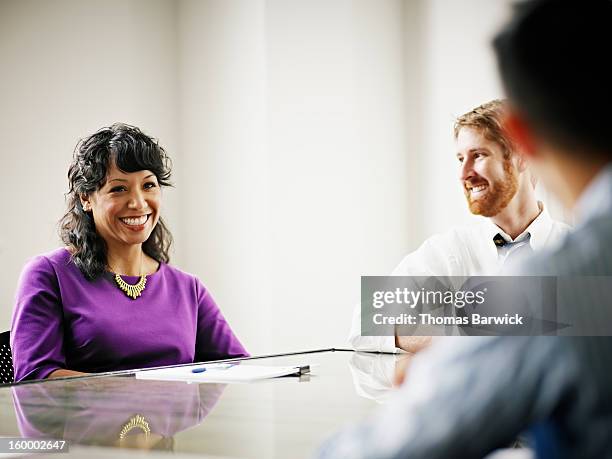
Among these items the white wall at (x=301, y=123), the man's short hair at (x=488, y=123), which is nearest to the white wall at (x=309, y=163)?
the white wall at (x=301, y=123)

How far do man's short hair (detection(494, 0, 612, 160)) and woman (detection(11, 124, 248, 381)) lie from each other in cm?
175

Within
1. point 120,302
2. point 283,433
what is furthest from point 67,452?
point 120,302

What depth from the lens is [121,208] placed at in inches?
93.3

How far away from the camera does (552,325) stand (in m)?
0.49

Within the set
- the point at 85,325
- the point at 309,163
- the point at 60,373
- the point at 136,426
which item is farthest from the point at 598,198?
the point at 309,163

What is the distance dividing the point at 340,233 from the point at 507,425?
385 cm

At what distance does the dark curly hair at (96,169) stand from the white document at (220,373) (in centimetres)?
58

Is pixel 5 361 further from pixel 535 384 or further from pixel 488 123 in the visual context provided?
pixel 535 384

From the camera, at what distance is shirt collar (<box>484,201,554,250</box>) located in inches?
99.3

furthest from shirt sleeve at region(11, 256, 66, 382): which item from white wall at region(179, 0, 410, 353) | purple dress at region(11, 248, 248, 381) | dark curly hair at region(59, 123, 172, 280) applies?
white wall at region(179, 0, 410, 353)

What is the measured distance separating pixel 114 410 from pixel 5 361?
3.82 feet

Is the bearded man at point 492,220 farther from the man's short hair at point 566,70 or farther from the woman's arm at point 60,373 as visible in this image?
the man's short hair at point 566,70

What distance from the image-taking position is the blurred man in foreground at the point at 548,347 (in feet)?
1.54

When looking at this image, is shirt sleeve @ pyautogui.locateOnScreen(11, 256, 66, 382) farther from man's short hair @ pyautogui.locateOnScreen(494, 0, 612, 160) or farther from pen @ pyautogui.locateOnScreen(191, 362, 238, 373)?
man's short hair @ pyautogui.locateOnScreen(494, 0, 612, 160)
